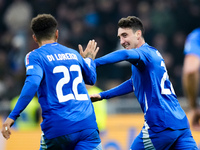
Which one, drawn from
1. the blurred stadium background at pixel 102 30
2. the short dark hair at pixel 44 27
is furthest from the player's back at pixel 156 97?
the blurred stadium background at pixel 102 30

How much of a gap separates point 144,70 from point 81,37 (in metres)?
6.84

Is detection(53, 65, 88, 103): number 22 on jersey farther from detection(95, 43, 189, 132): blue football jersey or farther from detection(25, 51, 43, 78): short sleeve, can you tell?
detection(95, 43, 189, 132): blue football jersey

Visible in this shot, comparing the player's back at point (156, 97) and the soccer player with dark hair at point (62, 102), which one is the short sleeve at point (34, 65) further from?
the player's back at point (156, 97)

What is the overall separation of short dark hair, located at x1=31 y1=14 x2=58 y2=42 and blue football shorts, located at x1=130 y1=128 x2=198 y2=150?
1.49 metres

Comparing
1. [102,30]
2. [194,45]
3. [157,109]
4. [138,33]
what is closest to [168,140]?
[157,109]

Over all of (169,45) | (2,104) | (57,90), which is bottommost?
(2,104)

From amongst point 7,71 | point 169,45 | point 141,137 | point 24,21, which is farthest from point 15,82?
point 141,137

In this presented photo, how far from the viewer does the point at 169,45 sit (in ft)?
39.0

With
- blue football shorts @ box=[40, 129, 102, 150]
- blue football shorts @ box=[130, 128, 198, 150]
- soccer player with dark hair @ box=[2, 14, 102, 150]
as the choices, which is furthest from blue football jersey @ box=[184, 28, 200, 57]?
blue football shorts @ box=[40, 129, 102, 150]

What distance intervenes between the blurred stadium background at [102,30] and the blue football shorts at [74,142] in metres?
5.62

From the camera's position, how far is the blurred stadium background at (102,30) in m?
11.5

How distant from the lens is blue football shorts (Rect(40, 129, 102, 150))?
15.6 ft

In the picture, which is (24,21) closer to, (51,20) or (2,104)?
(2,104)

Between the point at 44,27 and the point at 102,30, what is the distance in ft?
24.1
